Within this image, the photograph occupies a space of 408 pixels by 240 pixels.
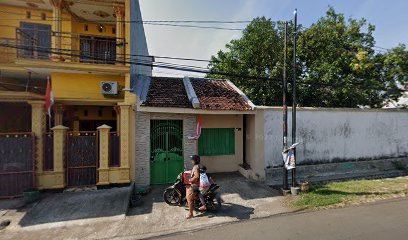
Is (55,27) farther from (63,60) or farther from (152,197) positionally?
(152,197)

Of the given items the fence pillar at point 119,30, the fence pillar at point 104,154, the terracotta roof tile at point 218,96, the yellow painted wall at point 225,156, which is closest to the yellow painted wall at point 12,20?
the fence pillar at point 119,30

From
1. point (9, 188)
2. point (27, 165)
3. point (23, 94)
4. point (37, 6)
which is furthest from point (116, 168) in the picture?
point (37, 6)

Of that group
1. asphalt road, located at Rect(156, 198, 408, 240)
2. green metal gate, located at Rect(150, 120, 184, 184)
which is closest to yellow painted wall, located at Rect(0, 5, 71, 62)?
green metal gate, located at Rect(150, 120, 184, 184)

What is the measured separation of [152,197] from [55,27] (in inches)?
278

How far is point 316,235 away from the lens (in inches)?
167

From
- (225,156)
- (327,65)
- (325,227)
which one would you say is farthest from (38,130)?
(327,65)

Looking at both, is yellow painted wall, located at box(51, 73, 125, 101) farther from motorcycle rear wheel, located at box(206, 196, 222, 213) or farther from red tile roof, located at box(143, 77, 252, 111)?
motorcycle rear wheel, located at box(206, 196, 222, 213)

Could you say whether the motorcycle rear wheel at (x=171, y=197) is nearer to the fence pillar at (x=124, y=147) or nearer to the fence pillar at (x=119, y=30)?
the fence pillar at (x=124, y=147)

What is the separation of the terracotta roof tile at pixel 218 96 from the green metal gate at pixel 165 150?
142 cm

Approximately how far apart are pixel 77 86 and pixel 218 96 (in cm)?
549

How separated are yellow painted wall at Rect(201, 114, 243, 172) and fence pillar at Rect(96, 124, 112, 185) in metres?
3.79

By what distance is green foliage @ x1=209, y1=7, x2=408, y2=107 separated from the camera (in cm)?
1149

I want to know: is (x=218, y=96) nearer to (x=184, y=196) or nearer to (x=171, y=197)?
(x=184, y=196)

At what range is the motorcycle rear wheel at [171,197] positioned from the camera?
6.19 metres
